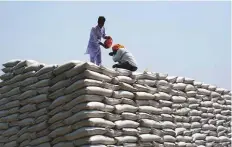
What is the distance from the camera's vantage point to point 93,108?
5.95 meters

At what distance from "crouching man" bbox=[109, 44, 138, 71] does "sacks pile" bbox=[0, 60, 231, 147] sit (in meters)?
0.33

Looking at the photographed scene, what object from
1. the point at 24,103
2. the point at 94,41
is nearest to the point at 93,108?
the point at 24,103

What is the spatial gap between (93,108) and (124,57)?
1788 millimetres

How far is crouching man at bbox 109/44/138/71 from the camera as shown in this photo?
7461mm

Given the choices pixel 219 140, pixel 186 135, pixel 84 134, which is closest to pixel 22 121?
pixel 84 134

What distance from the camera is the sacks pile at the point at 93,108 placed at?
6.02 metres

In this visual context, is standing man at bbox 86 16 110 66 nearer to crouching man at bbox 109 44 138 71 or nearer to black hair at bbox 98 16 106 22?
black hair at bbox 98 16 106 22

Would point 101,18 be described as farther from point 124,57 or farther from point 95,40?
point 124,57

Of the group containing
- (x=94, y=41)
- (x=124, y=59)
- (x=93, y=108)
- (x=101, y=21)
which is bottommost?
(x=93, y=108)

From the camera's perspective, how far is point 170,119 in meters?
7.56

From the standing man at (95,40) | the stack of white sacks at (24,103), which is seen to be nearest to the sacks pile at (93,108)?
the stack of white sacks at (24,103)

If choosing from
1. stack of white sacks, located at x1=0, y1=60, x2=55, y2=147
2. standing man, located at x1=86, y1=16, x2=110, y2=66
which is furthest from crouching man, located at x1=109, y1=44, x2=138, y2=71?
stack of white sacks, located at x1=0, y1=60, x2=55, y2=147

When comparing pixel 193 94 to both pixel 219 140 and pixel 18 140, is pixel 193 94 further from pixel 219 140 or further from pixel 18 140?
pixel 18 140

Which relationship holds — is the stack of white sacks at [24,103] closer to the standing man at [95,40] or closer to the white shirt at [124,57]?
the standing man at [95,40]
